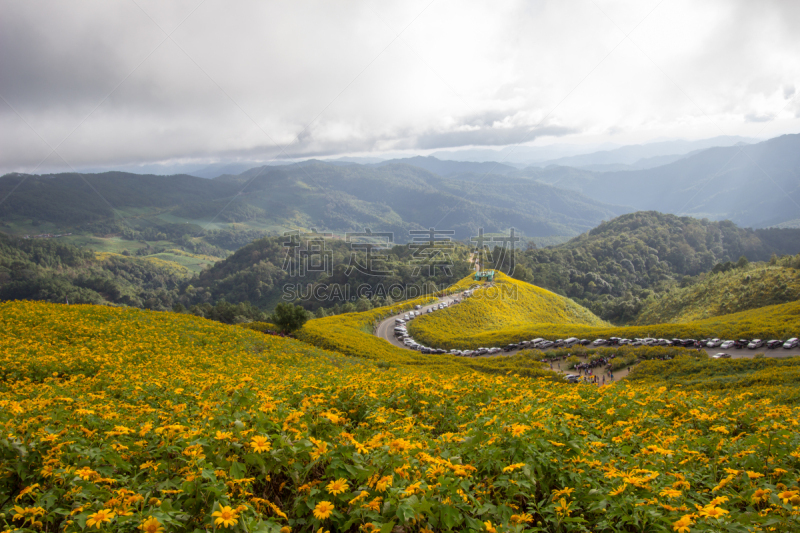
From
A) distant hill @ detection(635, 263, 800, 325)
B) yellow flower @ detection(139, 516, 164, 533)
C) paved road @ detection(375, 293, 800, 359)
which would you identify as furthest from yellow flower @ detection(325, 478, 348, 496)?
distant hill @ detection(635, 263, 800, 325)

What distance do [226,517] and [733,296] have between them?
6644 cm

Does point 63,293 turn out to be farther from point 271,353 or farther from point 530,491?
point 530,491

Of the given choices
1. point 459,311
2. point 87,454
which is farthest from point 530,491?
point 459,311

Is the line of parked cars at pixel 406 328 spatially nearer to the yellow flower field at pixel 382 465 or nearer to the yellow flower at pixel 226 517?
the yellow flower field at pixel 382 465

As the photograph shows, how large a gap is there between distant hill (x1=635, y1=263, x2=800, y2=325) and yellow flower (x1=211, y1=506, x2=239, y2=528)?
6147 cm

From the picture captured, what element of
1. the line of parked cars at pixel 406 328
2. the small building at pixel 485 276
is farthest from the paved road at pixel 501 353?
the small building at pixel 485 276

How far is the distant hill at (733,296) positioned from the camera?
153ft

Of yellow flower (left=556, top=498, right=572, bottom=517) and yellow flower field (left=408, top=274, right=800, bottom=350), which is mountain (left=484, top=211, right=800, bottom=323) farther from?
yellow flower (left=556, top=498, right=572, bottom=517)

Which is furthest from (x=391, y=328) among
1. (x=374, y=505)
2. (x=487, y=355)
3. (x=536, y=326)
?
(x=374, y=505)

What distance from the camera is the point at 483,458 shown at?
14.7 feet

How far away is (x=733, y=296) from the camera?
5144 centimetres

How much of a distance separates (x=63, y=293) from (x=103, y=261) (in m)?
79.0

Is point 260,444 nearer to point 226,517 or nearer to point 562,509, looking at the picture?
point 226,517

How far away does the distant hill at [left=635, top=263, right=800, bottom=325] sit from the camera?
46553 millimetres
